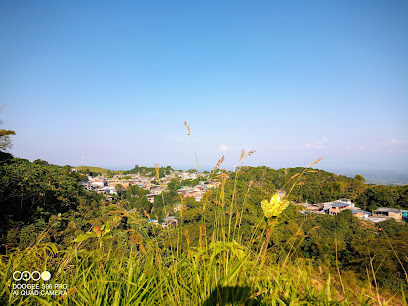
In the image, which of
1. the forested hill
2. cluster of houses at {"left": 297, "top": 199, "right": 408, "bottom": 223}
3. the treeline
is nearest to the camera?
the treeline

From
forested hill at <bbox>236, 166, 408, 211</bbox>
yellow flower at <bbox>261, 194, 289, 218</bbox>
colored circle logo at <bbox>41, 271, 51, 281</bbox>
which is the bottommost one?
forested hill at <bbox>236, 166, 408, 211</bbox>

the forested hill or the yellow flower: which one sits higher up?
the yellow flower

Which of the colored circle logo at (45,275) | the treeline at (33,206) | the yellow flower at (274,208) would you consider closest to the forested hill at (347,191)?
the treeline at (33,206)

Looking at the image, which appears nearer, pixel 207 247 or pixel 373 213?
pixel 207 247

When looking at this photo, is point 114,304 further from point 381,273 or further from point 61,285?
point 381,273

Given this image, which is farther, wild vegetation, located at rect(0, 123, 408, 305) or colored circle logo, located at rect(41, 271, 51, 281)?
colored circle logo, located at rect(41, 271, 51, 281)

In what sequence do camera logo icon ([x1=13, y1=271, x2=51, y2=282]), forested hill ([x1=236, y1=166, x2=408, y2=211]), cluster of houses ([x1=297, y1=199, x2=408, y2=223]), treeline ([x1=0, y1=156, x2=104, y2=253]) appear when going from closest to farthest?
camera logo icon ([x1=13, y1=271, x2=51, y2=282]) < treeline ([x1=0, y1=156, x2=104, y2=253]) < cluster of houses ([x1=297, y1=199, x2=408, y2=223]) < forested hill ([x1=236, y1=166, x2=408, y2=211])

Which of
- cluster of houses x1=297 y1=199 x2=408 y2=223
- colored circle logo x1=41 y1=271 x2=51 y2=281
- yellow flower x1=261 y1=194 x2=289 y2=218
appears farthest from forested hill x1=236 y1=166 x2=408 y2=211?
colored circle logo x1=41 y1=271 x2=51 y2=281

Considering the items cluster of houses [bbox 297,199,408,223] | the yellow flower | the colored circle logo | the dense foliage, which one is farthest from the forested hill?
the colored circle logo

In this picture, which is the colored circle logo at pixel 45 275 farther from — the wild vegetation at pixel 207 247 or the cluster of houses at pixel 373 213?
the cluster of houses at pixel 373 213

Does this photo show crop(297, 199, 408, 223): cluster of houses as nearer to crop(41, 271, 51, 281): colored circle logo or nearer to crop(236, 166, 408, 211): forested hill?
crop(236, 166, 408, 211): forested hill

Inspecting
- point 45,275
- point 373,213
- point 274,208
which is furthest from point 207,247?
point 373,213

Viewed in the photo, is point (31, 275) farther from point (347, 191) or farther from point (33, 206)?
point (347, 191)

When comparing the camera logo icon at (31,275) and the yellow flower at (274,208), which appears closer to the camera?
the yellow flower at (274,208)
